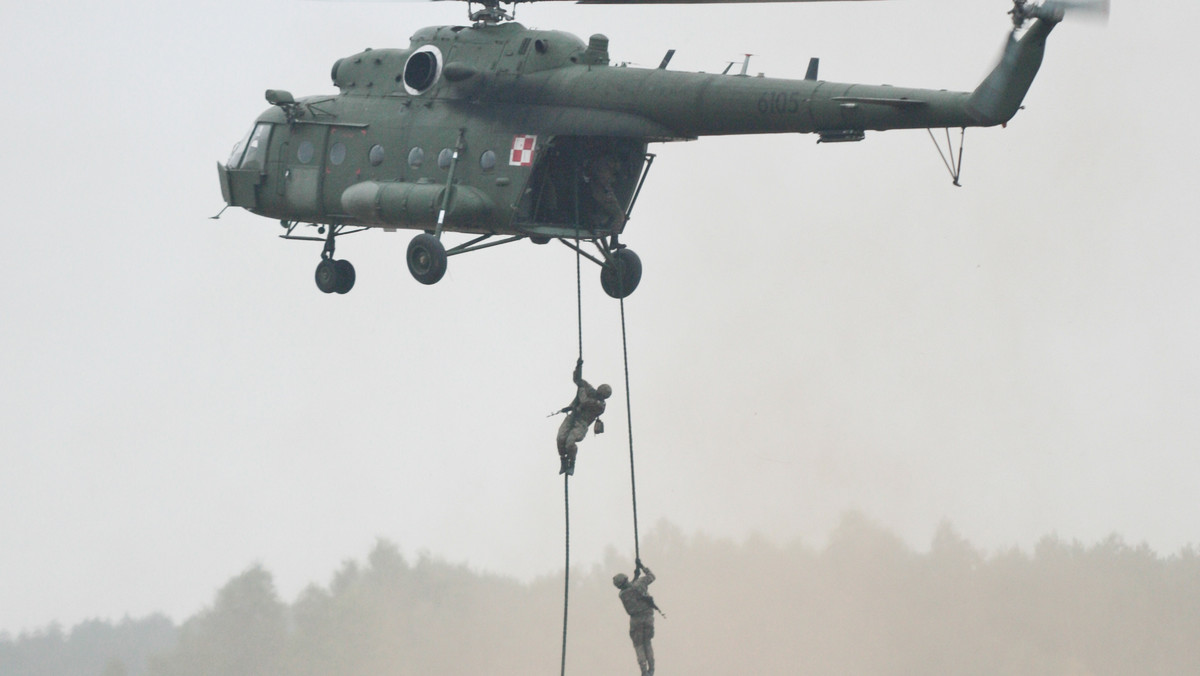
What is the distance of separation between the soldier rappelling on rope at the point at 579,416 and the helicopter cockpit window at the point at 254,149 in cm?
546

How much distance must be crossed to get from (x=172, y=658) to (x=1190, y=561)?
2622cm

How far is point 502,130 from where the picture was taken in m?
21.7

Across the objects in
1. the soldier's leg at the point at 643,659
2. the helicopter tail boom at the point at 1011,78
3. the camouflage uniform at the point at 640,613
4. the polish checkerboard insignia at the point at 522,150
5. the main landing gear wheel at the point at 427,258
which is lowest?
the soldier's leg at the point at 643,659

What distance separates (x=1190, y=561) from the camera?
39125 mm

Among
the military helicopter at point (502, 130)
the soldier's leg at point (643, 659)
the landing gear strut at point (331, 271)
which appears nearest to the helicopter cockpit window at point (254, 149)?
the military helicopter at point (502, 130)

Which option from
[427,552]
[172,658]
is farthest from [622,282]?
[172,658]

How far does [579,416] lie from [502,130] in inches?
129

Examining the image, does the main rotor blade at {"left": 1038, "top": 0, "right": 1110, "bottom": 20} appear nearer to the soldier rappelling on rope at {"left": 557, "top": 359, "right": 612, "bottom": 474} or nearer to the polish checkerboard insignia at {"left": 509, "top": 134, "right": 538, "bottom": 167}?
the polish checkerboard insignia at {"left": 509, "top": 134, "right": 538, "bottom": 167}

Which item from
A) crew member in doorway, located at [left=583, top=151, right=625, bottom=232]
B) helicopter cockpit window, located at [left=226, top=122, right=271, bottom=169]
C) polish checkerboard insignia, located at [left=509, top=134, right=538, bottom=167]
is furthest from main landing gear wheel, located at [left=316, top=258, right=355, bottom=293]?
crew member in doorway, located at [left=583, top=151, right=625, bottom=232]

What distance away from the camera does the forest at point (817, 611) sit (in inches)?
1547

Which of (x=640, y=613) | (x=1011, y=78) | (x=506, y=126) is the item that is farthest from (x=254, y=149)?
(x=1011, y=78)

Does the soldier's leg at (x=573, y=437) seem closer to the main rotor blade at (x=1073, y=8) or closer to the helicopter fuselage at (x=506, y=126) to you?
the helicopter fuselage at (x=506, y=126)

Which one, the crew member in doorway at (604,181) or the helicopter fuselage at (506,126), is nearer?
the helicopter fuselage at (506,126)

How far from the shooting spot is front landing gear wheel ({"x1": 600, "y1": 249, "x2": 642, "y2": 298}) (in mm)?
22812
